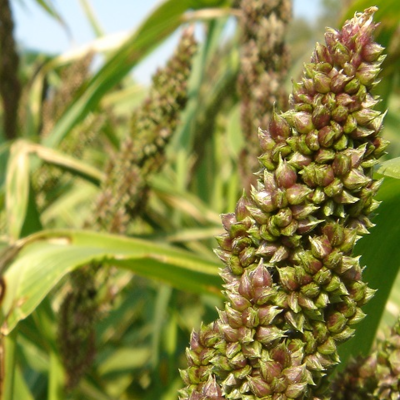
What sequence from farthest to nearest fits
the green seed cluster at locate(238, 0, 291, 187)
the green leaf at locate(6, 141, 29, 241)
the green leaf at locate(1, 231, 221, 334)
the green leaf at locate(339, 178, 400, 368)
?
1. the green seed cluster at locate(238, 0, 291, 187)
2. the green leaf at locate(6, 141, 29, 241)
3. the green leaf at locate(1, 231, 221, 334)
4. the green leaf at locate(339, 178, 400, 368)

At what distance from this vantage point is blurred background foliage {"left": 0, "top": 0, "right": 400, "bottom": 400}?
1071 mm

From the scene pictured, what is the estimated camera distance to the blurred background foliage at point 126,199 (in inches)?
42.2

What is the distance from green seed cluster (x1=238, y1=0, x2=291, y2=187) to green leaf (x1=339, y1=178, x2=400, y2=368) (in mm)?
706

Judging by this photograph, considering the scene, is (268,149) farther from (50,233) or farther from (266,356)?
(50,233)

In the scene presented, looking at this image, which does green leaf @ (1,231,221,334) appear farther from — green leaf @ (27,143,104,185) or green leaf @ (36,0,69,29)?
green leaf @ (36,0,69,29)

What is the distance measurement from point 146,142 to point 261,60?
40 centimetres

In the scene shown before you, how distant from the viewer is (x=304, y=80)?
57 centimetres

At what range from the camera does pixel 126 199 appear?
1462mm

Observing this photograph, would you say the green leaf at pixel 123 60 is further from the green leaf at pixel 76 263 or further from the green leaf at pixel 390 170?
the green leaf at pixel 390 170

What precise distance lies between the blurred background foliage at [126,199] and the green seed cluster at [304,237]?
0.62 ft

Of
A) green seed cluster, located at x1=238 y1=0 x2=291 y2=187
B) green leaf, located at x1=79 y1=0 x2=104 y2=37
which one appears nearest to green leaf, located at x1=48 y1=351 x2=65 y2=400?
green seed cluster, located at x1=238 y1=0 x2=291 y2=187

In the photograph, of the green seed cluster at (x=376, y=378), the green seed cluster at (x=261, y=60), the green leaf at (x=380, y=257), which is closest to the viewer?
the green seed cluster at (x=376, y=378)

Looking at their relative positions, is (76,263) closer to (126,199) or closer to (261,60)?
(126,199)

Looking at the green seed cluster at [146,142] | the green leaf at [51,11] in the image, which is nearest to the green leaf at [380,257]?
the green seed cluster at [146,142]
